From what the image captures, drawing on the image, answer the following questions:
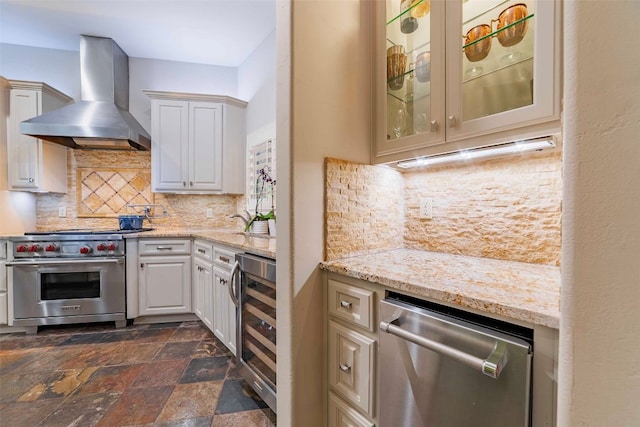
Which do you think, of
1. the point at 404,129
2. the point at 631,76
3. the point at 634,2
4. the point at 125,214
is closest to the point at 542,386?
the point at 631,76

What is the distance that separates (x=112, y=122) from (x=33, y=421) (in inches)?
100

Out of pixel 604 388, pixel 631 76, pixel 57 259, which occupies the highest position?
pixel 631 76

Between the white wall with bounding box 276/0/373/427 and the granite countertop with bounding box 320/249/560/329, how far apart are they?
17cm

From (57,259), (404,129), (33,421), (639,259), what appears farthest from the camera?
(57,259)

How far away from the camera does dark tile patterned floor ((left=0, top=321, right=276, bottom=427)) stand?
156cm

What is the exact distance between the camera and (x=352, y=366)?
113cm

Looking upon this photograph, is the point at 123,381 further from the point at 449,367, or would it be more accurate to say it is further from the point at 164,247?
the point at 449,367

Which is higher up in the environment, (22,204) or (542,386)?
(22,204)

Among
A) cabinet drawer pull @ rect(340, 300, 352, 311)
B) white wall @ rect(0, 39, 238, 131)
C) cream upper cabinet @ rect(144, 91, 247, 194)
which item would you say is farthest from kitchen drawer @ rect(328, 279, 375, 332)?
white wall @ rect(0, 39, 238, 131)

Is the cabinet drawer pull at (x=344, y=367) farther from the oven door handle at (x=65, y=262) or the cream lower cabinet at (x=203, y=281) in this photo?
the oven door handle at (x=65, y=262)

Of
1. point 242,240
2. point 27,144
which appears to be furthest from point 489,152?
point 27,144

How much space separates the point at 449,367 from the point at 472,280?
290mm

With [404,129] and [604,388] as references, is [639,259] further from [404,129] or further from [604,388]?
[404,129]

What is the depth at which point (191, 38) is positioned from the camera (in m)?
2.94
